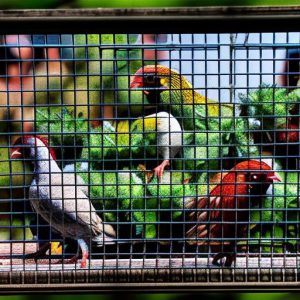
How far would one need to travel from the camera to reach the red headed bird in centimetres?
160

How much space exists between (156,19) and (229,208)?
0.52m

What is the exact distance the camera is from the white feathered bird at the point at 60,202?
5.25 feet

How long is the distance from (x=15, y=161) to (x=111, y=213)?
0.29 meters

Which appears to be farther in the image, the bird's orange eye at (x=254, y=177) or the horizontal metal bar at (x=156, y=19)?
the bird's orange eye at (x=254, y=177)

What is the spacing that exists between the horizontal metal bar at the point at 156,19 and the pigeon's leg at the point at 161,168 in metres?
0.33

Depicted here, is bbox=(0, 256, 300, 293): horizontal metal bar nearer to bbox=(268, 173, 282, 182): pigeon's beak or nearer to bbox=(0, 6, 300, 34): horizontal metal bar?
bbox=(268, 173, 282, 182): pigeon's beak

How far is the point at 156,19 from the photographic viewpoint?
5.00 ft

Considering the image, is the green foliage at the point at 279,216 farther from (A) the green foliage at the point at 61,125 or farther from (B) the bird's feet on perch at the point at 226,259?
(A) the green foliage at the point at 61,125

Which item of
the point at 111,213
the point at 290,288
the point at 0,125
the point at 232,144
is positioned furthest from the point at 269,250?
the point at 0,125

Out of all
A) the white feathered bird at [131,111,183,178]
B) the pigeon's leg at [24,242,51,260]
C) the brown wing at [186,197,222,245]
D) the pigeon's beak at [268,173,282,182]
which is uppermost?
the white feathered bird at [131,111,183,178]

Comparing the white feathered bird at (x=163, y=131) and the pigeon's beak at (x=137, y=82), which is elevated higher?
the pigeon's beak at (x=137, y=82)

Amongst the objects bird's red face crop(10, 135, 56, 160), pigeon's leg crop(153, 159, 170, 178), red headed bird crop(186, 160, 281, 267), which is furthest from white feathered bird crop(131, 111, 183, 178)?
bird's red face crop(10, 135, 56, 160)

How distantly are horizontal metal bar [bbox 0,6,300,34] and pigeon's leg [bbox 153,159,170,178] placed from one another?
0.33 metres

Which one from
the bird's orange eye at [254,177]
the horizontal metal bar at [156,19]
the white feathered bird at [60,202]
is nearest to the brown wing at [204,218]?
the bird's orange eye at [254,177]
